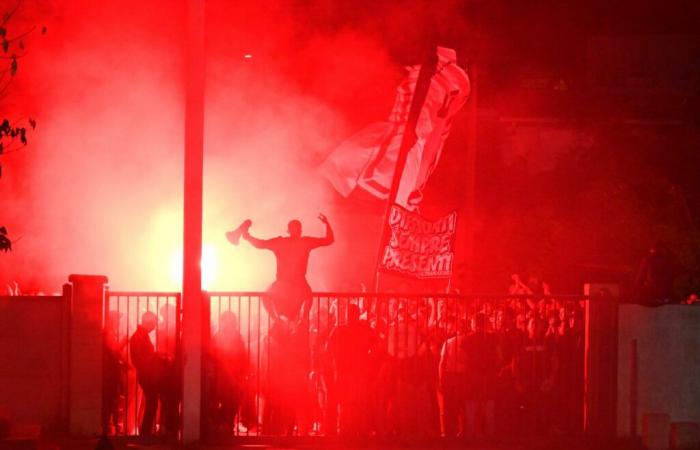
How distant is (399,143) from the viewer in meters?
18.1

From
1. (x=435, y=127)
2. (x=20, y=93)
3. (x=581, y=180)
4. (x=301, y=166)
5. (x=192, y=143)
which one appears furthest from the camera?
(x=581, y=180)

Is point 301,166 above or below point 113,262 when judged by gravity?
above

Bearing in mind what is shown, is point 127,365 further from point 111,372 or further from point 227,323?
point 227,323

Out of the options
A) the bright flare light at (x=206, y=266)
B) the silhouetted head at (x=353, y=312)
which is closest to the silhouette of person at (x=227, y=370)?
the silhouetted head at (x=353, y=312)

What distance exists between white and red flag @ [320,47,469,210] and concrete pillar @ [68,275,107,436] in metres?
5.81

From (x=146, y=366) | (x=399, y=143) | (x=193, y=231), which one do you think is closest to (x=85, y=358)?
(x=146, y=366)

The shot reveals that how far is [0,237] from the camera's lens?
919 cm

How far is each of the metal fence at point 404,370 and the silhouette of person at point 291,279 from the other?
12 centimetres

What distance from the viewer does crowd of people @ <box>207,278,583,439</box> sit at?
12500mm

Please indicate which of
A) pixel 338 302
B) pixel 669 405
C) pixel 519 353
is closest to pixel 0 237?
pixel 338 302

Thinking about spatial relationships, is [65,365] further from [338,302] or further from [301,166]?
[301,166]

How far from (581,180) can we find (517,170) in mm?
1374

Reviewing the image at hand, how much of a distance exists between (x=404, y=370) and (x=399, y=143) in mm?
6068

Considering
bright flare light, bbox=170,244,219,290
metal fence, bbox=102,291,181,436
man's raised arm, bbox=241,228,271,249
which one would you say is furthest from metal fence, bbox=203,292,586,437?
bright flare light, bbox=170,244,219,290
